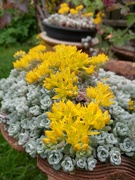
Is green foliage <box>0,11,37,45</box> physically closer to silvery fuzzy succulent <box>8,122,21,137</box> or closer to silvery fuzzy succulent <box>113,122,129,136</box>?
silvery fuzzy succulent <box>8,122,21,137</box>

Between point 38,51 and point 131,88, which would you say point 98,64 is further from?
point 38,51

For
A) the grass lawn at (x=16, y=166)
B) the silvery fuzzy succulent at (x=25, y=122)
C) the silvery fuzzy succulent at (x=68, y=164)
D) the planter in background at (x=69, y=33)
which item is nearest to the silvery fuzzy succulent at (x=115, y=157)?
the silvery fuzzy succulent at (x=68, y=164)

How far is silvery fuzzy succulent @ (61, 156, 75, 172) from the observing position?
1205 millimetres

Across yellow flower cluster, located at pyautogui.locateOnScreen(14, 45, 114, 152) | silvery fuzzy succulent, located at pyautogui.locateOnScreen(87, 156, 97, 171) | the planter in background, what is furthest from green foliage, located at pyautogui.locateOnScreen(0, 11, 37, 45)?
silvery fuzzy succulent, located at pyautogui.locateOnScreen(87, 156, 97, 171)

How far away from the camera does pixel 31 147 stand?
4.37ft

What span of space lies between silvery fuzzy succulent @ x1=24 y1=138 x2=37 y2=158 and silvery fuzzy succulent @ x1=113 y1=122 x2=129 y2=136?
0.28 meters

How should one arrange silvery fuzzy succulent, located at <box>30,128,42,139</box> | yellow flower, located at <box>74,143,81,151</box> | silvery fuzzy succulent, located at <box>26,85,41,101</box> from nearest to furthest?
yellow flower, located at <box>74,143,81,151</box>, silvery fuzzy succulent, located at <box>30,128,42,139</box>, silvery fuzzy succulent, located at <box>26,85,41,101</box>

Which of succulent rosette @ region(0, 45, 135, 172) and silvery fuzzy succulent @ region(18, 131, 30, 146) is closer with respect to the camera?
succulent rosette @ region(0, 45, 135, 172)

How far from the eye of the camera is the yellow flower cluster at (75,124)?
1176 mm

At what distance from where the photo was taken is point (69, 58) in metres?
1.54

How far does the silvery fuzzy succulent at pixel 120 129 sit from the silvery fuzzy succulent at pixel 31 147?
28cm

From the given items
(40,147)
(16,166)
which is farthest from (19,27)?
(40,147)

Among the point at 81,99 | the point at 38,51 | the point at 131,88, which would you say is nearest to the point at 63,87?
the point at 81,99

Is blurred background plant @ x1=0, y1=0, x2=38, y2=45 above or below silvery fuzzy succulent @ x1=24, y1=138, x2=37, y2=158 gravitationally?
above
